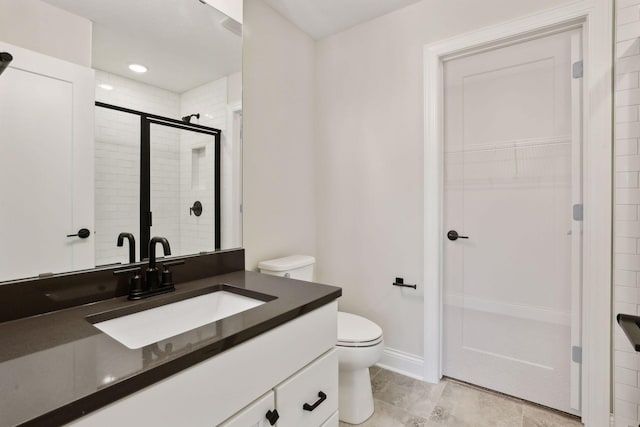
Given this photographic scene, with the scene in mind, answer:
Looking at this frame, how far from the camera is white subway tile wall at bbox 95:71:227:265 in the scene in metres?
1.11

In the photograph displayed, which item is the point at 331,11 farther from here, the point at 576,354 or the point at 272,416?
the point at 576,354

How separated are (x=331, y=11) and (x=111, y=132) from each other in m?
1.70

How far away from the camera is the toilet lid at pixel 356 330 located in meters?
1.69

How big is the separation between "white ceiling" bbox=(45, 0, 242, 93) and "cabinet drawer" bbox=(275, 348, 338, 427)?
121cm

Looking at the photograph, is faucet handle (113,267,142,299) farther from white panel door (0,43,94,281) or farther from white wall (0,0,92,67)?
white wall (0,0,92,67)

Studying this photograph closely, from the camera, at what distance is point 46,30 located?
39.0 inches

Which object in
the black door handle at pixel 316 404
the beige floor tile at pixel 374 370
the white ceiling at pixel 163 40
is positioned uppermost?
the white ceiling at pixel 163 40

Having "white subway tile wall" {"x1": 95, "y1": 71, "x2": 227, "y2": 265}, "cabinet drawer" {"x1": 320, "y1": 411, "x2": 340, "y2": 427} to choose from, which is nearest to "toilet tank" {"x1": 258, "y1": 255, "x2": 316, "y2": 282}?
"white subway tile wall" {"x1": 95, "y1": 71, "x2": 227, "y2": 265}

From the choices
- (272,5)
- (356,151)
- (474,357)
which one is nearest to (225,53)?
(272,5)

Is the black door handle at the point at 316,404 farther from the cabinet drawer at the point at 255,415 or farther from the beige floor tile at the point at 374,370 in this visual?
the beige floor tile at the point at 374,370

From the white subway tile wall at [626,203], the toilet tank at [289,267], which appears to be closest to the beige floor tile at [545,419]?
the white subway tile wall at [626,203]

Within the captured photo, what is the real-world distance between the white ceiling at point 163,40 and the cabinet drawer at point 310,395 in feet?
3.96

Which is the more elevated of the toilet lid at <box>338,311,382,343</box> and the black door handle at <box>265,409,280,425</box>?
the black door handle at <box>265,409,280,425</box>

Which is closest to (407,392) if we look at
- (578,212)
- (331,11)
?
(578,212)
